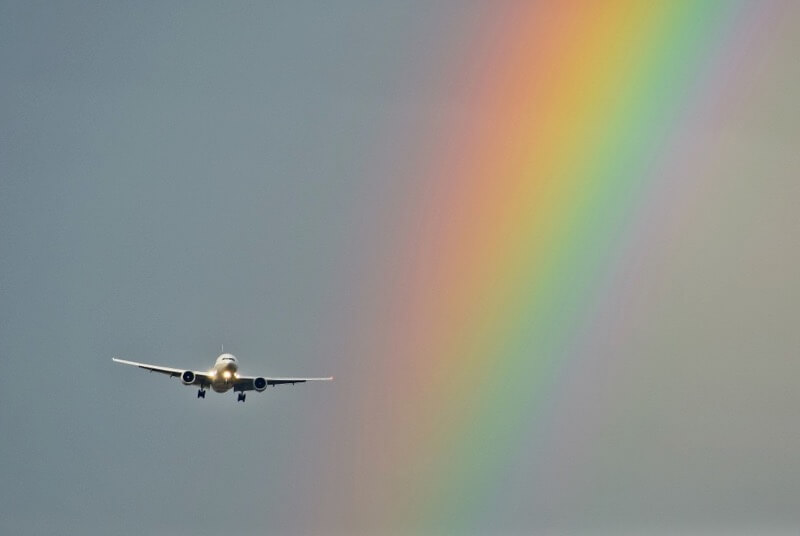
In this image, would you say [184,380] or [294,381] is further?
[294,381]

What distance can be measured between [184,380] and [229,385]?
5571mm

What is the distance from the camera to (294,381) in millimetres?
184000

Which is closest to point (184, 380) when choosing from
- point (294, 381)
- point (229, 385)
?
point (229, 385)

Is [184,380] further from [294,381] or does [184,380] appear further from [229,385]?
[294,381]

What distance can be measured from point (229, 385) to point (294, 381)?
14086 mm

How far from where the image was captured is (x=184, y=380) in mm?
170875

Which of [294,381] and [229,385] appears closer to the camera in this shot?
Result: [229,385]

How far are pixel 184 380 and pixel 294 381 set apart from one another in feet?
59.8

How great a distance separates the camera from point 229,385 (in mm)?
171875
